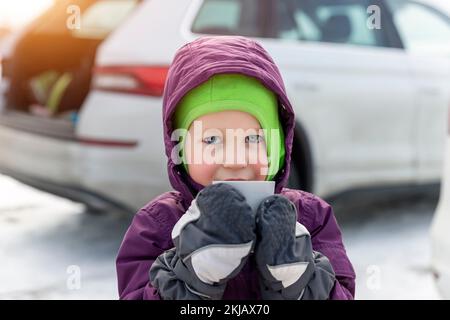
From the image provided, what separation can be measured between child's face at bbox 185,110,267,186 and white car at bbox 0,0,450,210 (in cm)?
180

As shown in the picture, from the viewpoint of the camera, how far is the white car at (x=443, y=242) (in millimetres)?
2438

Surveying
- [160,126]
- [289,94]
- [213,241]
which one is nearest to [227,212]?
[213,241]

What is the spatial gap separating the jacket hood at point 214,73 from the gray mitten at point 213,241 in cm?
17

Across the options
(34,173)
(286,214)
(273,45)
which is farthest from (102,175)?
(286,214)

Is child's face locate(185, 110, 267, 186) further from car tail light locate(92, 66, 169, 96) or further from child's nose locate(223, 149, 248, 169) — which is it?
car tail light locate(92, 66, 169, 96)

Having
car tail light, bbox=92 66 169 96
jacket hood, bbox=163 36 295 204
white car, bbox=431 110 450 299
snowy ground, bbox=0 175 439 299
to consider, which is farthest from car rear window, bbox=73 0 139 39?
jacket hood, bbox=163 36 295 204

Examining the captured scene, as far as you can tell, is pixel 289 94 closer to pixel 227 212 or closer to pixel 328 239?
pixel 328 239

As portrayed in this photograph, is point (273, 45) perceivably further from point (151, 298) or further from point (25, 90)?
point (151, 298)

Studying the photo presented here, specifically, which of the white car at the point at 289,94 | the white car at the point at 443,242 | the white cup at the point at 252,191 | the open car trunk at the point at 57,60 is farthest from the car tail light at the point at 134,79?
the white cup at the point at 252,191

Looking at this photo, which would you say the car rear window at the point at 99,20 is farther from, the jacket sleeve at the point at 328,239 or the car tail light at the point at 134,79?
the jacket sleeve at the point at 328,239

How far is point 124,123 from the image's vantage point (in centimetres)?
309

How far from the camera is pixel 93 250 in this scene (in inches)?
139

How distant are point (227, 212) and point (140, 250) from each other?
0.91 feet

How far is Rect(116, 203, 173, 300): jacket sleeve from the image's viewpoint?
4.25 ft
